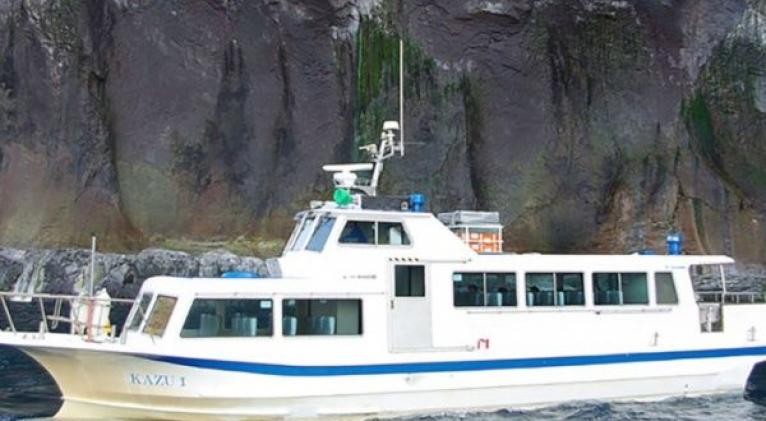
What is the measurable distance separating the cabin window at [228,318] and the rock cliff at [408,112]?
2698 cm

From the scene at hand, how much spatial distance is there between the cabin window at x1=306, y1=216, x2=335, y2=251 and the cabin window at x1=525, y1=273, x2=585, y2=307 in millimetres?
2991

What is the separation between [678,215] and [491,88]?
9.87m

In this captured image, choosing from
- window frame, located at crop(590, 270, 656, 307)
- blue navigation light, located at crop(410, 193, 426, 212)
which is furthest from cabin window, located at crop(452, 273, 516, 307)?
window frame, located at crop(590, 270, 656, 307)

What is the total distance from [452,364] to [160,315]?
399cm

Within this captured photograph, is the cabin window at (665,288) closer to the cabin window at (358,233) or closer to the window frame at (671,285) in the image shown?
the window frame at (671,285)

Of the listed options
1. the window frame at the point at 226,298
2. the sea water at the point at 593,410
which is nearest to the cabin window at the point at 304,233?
the window frame at the point at 226,298

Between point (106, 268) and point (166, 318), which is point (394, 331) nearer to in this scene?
point (166, 318)

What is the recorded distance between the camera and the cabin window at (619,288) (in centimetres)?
1440

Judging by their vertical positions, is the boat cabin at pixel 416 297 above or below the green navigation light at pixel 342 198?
below

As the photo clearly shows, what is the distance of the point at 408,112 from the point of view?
41406mm

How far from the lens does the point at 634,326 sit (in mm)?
14398

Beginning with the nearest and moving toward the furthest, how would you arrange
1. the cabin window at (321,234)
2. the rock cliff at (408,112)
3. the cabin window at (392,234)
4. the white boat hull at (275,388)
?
the white boat hull at (275,388) → the cabin window at (321,234) → the cabin window at (392,234) → the rock cliff at (408,112)

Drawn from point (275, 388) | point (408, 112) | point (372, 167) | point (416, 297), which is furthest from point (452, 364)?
point (408, 112)

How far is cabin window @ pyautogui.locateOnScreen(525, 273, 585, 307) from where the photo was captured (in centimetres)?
1397
